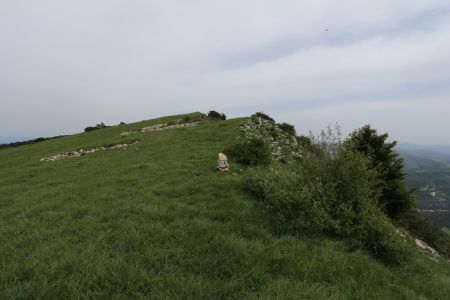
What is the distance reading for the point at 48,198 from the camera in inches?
440

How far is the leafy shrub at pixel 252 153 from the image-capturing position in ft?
51.1

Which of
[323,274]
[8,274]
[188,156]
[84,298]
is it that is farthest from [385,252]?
[188,156]

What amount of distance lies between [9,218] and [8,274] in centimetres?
419

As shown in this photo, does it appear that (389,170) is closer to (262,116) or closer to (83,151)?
(262,116)

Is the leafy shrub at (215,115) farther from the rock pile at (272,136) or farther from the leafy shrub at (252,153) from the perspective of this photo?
the leafy shrub at (252,153)

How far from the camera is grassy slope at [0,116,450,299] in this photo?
5680 mm

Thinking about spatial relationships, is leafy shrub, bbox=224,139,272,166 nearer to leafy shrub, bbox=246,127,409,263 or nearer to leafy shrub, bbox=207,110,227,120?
leafy shrub, bbox=246,127,409,263

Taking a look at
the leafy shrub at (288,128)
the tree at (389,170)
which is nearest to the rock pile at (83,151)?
the leafy shrub at (288,128)

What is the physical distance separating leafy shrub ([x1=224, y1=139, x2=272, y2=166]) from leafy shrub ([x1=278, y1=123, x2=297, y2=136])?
28.5ft

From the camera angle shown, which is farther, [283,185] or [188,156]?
[188,156]

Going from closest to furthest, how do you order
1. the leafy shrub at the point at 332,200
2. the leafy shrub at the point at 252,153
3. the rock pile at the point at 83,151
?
the leafy shrub at the point at 332,200 → the leafy shrub at the point at 252,153 → the rock pile at the point at 83,151

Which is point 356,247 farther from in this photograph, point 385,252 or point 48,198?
point 48,198

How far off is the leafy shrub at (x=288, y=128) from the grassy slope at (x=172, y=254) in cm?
1419

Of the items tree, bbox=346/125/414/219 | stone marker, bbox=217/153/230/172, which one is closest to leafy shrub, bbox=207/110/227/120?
tree, bbox=346/125/414/219
